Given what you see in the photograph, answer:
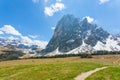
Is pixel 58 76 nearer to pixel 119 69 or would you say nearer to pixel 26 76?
pixel 26 76

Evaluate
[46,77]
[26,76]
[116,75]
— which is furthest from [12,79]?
[116,75]

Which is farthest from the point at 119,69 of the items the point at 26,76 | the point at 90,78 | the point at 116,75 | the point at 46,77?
the point at 26,76

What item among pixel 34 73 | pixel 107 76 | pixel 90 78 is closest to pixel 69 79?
pixel 90 78

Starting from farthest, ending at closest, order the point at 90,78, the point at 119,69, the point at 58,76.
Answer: the point at 119,69 → the point at 58,76 → the point at 90,78

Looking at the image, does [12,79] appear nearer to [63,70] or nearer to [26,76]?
[26,76]

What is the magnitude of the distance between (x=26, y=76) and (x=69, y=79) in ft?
41.2

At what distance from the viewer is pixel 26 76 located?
66.7 metres

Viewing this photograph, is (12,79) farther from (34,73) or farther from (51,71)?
(51,71)

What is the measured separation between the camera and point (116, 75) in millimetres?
61344

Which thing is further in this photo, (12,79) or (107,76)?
(12,79)

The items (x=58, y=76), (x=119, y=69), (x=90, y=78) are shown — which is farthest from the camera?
(x=119, y=69)

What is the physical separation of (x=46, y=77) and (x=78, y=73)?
25.5 feet

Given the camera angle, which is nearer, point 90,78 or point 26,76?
point 90,78

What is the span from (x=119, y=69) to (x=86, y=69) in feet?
28.4
